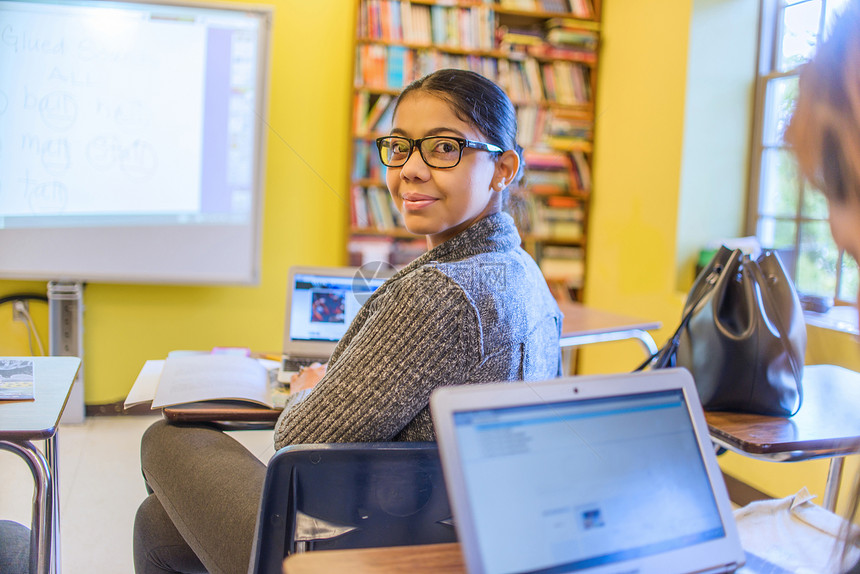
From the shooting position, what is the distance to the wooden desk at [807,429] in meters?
1.16

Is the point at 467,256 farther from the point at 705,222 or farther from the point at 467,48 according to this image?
the point at 467,48

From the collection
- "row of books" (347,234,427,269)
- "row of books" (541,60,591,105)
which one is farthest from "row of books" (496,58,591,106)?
"row of books" (347,234,427,269)

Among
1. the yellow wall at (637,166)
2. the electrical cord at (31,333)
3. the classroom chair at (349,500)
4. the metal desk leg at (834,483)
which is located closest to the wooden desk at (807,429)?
the metal desk leg at (834,483)

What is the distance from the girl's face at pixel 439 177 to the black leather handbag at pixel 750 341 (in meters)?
0.55

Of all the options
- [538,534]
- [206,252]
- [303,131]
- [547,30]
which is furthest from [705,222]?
[538,534]

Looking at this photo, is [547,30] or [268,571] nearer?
[268,571]

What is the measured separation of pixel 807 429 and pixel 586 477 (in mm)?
863

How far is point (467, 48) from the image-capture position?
330cm

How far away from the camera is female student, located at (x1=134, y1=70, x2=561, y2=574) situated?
2.87ft

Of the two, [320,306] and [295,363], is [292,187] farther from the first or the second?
[295,363]

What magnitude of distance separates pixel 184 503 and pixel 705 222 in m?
2.49

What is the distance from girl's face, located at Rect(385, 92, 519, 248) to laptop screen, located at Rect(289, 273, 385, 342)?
641 millimetres

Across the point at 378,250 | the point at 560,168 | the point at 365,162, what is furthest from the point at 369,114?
the point at 560,168

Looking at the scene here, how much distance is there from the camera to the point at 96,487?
140cm
